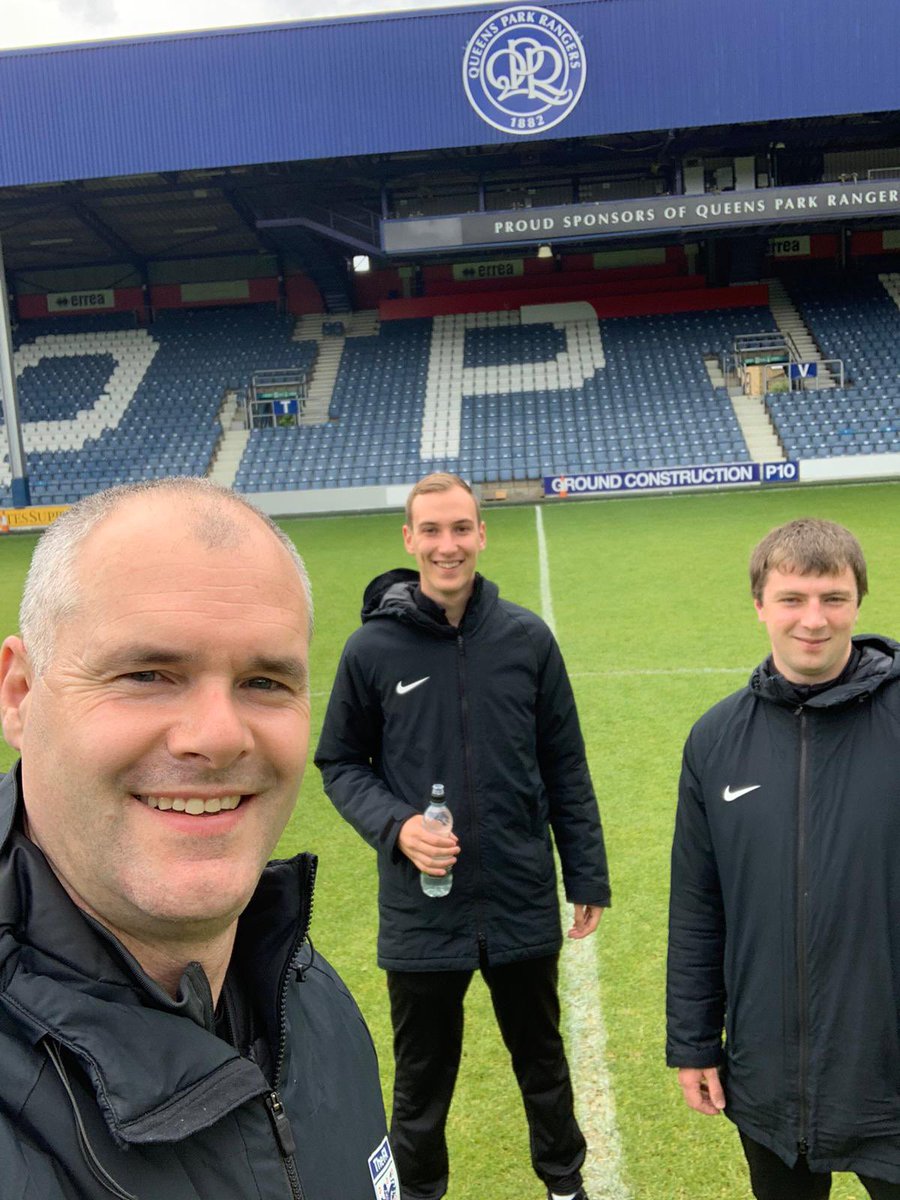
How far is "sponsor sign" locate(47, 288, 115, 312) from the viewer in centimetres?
3388

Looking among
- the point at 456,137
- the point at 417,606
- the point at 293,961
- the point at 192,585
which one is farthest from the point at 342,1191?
the point at 456,137

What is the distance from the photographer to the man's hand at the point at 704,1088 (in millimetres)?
2555

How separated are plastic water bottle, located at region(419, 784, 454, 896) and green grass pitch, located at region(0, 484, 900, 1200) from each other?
40.8 inches

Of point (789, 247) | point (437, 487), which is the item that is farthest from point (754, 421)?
point (437, 487)

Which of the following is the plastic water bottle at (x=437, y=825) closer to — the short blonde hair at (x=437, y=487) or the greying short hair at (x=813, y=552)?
the short blonde hair at (x=437, y=487)

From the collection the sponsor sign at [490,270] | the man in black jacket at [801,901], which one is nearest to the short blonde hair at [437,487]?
the man in black jacket at [801,901]

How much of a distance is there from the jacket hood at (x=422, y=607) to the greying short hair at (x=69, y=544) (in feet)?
6.32

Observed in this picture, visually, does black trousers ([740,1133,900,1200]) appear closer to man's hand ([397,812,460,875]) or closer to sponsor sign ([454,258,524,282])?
man's hand ([397,812,460,875])

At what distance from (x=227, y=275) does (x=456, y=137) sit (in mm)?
11602

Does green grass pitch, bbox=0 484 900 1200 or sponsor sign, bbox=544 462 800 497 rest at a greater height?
sponsor sign, bbox=544 462 800 497

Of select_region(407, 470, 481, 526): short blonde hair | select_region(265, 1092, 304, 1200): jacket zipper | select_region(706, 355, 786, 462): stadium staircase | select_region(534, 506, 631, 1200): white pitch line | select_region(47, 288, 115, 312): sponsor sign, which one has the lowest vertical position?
select_region(534, 506, 631, 1200): white pitch line

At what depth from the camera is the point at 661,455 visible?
81.3 feet

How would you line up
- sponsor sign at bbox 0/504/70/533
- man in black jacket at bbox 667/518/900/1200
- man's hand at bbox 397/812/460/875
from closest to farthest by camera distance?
man in black jacket at bbox 667/518/900/1200, man's hand at bbox 397/812/460/875, sponsor sign at bbox 0/504/70/533

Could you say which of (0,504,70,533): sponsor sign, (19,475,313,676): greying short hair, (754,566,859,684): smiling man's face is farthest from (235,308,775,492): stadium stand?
(19,475,313,676): greying short hair
